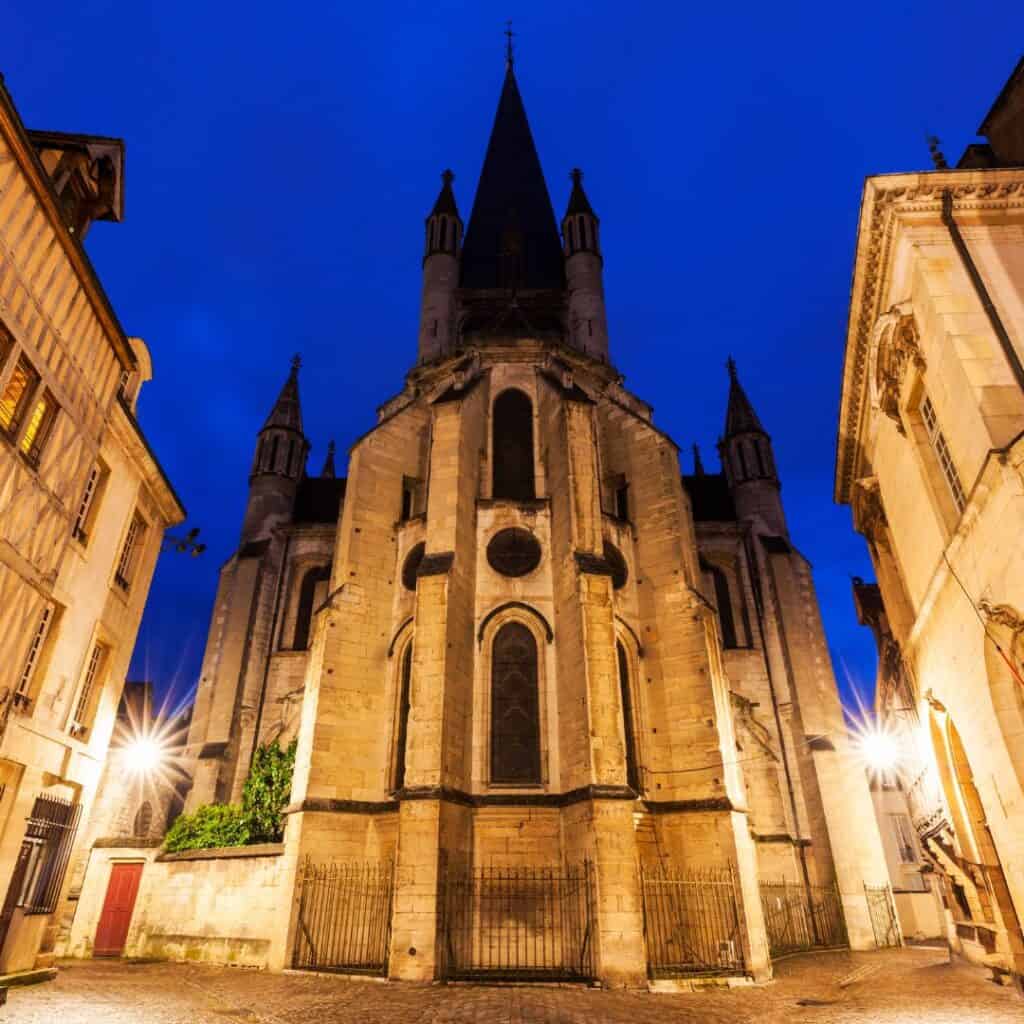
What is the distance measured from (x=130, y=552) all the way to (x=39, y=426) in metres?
5.21

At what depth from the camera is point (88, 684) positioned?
11.6m

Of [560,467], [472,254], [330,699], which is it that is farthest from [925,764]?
[472,254]

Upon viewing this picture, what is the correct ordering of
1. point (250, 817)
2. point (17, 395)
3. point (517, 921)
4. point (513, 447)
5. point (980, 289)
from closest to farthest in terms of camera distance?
point (17, 395) → point (980, 289) → point (517, 921) → point (250, 817) → point (513, 447)

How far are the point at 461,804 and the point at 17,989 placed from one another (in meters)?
6.58

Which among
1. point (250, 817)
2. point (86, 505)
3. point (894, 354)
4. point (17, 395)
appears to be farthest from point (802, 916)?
point (17, 395)

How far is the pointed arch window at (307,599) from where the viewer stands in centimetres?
2210

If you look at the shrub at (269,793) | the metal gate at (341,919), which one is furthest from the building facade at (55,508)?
the shrub at (269,793)

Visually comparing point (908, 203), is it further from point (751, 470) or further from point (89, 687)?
point (751, 470)

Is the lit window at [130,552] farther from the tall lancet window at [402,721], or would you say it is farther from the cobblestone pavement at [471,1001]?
the cobblestone pavement at [471,1001]

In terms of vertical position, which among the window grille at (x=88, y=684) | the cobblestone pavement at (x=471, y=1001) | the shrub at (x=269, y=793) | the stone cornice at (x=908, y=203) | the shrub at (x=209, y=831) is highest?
the stone cornice at (x=908, y=203)

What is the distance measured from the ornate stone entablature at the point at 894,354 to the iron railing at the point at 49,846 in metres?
14.0

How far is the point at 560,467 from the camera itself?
1633 cm

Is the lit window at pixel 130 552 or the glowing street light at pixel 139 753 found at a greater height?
the lit window at pixel 130 552

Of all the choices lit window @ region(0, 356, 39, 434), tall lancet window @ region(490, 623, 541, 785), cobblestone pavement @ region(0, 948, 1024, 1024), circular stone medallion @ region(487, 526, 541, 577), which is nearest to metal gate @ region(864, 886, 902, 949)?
cobblestone pavement @ region(0, 948, 1024, 1024)
